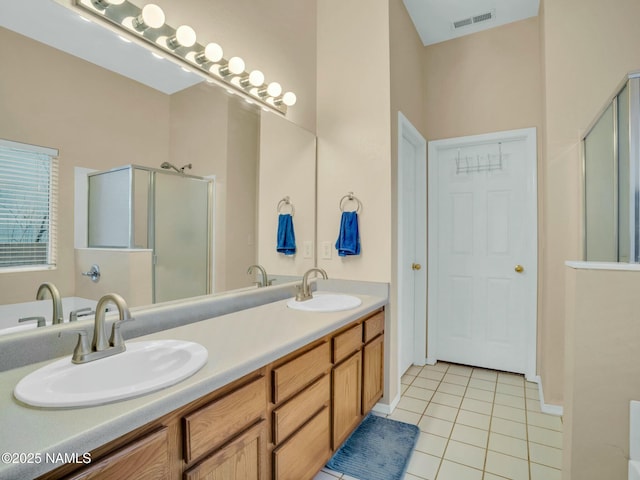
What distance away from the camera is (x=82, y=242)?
1.23 m

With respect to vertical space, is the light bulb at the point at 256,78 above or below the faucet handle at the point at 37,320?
above

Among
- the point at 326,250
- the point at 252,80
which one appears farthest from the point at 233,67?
the point at 326,250

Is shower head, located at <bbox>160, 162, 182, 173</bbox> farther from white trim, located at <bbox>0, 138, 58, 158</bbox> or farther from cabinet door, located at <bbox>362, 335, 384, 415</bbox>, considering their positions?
cabinet door, located at <bbox>362, 335, 384, 415</bbox>

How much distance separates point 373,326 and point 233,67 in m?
1.72

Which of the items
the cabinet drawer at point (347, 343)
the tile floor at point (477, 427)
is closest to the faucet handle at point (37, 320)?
the cabinet drawer at point (347, 343)

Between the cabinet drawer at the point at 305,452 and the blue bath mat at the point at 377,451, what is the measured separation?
259 mm

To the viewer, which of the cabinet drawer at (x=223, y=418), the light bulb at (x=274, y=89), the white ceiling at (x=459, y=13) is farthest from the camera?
the white ceiling at (x=459, y=13)

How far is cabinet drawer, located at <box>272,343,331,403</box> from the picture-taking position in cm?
127

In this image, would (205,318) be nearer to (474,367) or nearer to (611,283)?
(611,283)

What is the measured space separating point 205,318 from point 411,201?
212cm

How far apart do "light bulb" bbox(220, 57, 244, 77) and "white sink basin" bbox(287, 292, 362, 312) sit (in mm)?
1326

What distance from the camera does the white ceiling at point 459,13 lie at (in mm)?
2678

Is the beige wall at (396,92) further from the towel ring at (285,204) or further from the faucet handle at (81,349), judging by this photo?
the faucet handle at (81,349)

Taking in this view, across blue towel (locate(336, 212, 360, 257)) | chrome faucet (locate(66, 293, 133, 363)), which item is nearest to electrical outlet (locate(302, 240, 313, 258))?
blue towel (locate(336, 212, 360, 257))
